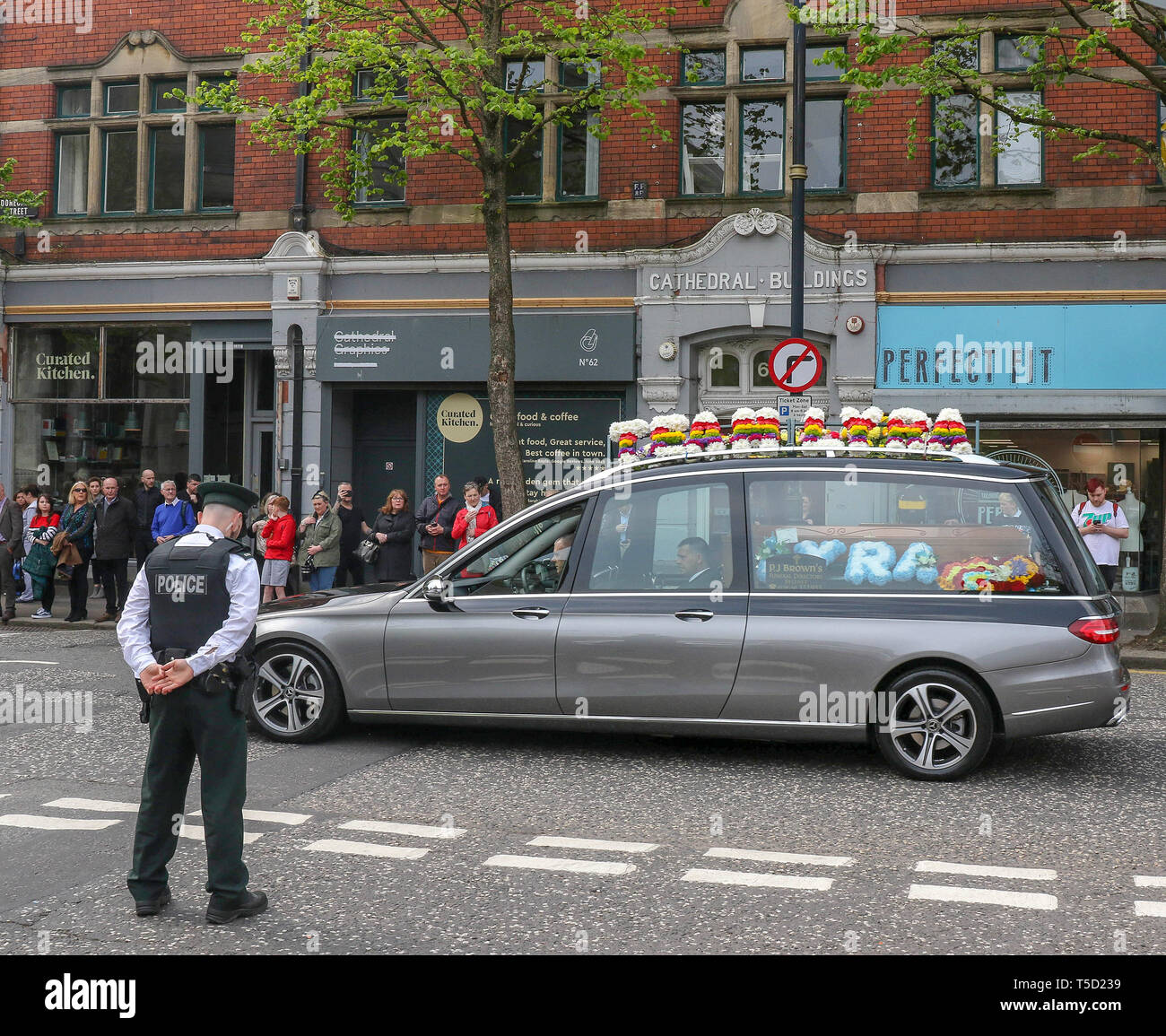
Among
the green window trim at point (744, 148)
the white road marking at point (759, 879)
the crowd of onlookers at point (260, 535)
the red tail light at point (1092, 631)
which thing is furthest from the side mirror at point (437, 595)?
the green window trim at point (744, 148)

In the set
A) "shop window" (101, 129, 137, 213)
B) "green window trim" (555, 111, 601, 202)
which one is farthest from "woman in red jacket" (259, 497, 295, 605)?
"shop window" (101, 129, 137, 213)

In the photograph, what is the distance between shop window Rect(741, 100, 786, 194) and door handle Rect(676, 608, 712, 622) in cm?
1126

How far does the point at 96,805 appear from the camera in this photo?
6.68 metres

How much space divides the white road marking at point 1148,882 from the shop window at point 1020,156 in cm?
1314

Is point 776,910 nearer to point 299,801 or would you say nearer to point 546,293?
point 299,801

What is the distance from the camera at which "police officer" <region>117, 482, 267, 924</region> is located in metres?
4.80

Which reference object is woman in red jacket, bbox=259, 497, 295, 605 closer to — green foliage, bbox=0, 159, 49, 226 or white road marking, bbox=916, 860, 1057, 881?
green foliage, bbox=0, 159, 49, 226

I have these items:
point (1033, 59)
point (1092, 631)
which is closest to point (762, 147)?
point (1033, 59)

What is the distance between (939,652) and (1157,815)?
4.42 feet

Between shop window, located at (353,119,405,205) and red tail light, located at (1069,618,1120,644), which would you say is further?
shop window, located at (353,119,405,205)

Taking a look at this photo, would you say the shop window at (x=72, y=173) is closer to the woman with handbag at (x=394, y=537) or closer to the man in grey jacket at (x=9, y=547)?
the man in grey jacket at (x=9, y=547)

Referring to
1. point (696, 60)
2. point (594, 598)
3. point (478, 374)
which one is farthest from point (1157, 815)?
point (696, 60)

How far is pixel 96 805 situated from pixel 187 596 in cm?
241

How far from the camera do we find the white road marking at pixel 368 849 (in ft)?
18.8
